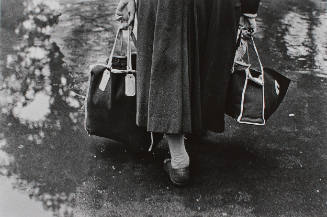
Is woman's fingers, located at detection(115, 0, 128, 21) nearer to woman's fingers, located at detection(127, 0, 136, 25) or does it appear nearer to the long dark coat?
woman's fingers, located at detection(127, 0, 136, 25)

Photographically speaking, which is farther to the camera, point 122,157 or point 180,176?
point 122,157

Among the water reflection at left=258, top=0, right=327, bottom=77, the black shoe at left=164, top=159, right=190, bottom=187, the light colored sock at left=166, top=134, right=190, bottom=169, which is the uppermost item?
the water reflection at left=258, top=0, right=327, bottom=77

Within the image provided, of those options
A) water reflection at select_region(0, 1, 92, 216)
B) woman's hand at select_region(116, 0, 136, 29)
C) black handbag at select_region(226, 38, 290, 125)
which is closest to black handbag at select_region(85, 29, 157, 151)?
woman's hand at select_region(116, 0, 136, 29)

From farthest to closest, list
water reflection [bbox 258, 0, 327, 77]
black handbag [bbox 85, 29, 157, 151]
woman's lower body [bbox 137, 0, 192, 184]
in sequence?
water reflection [bbox 258, 0, 327, 77]
black handbag [bbox 85, 29, 157, 151]
woman's lower body [bbox 137, 0, 192, 184]

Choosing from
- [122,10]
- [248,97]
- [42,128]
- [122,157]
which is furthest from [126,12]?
[42,128]

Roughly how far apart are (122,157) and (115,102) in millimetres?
481

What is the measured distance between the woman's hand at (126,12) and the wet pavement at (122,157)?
3.38 ft

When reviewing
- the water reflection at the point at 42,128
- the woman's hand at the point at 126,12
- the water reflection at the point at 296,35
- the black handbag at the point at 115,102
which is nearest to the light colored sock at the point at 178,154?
the black handbag at the point at 115,102

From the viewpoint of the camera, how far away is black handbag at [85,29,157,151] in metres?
3.51

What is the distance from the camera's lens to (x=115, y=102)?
3570 millimetres

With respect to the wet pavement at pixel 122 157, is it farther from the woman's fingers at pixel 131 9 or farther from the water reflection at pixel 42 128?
the woman's fingers at pixel 131 9

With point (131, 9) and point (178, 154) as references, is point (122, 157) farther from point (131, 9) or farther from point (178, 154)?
point (131, 9)

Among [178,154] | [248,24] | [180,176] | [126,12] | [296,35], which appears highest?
[126,12]

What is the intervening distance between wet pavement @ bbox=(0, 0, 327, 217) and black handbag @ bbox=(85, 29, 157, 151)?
8.7 inches
